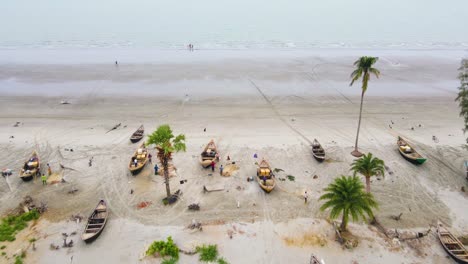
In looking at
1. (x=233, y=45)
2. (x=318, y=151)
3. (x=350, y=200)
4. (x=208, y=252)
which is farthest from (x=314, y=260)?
(x=233, y=45)

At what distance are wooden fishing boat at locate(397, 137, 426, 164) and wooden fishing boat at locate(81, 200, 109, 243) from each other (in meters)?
31.1

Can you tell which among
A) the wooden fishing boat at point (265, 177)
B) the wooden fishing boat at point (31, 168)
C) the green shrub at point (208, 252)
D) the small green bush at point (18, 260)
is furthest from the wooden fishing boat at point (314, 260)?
the wooden fishing boat at point (31, 168)

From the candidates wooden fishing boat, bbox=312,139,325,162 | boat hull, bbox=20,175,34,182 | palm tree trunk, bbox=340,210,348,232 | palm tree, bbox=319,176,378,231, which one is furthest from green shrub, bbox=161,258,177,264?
wooden fishing boat, bbox=312,139,325,162

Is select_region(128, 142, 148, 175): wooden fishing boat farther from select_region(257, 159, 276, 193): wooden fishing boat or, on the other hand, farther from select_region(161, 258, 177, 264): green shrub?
select_region(257, 159, 276, 193): wooden fishing boat

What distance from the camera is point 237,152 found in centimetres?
3278

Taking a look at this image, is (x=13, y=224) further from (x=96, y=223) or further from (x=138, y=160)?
(x=138, y=160)

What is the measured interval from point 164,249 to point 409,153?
28097mm

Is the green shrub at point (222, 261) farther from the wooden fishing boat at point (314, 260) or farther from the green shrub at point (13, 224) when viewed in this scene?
the green shrub at point (13, 224)

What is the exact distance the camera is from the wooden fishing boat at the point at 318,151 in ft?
99.2

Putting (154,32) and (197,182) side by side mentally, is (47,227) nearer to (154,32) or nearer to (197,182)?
(197,182)

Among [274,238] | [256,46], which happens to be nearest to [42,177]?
[274,238]

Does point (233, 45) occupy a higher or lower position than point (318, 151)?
higher

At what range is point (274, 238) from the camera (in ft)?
68.6

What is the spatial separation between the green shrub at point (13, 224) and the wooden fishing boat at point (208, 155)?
1540 centimetres
